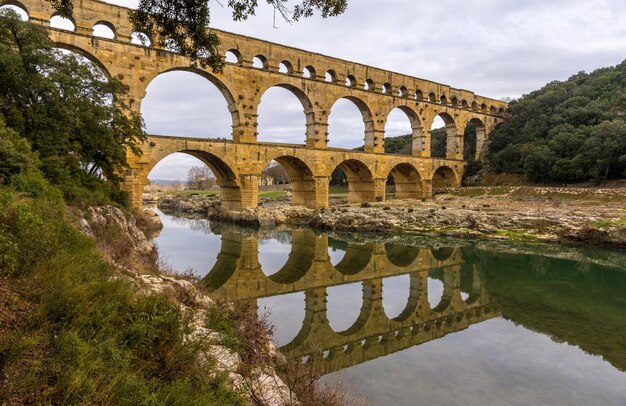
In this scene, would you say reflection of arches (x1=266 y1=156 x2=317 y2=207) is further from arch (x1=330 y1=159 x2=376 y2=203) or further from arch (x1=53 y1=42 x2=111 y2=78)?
arch (x1=53 y1=42 x2=111 y2=78)

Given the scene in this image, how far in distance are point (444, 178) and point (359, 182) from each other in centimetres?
1175

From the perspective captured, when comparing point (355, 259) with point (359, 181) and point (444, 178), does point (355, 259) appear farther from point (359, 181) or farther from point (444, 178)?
point (444, 178)

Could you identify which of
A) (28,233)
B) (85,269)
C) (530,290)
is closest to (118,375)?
(85,269)

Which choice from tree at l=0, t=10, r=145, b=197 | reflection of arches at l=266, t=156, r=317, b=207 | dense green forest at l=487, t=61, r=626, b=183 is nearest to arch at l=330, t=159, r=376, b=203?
reflection of arches at l=266, t=156, r=317, b=207

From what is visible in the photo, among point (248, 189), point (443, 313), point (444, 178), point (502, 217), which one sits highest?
point (444, 178)

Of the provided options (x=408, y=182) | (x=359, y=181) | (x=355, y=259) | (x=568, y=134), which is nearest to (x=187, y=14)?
(x=355, y=259)

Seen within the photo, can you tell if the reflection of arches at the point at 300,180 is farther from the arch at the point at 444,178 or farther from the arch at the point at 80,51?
the arch at the point at 444,178

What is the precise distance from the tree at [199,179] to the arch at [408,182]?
4771 cm

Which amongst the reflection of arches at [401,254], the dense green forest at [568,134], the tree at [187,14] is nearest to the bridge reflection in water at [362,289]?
the reflection of arches at [401,254]

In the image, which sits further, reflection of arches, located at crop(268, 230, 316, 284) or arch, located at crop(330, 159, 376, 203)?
arch, located at crop(330, 159, 376, 203)

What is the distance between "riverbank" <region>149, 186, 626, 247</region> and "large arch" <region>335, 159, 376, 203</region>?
13.2 ft

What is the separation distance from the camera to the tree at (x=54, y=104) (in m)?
10.6

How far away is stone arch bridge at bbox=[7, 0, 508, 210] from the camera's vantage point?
21438mm

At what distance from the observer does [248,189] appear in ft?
84.7
